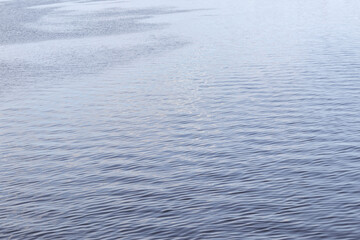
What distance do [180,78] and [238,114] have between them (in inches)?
672

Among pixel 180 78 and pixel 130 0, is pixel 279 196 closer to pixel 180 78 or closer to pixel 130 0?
pixel 180 78

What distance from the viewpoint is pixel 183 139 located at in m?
43.2

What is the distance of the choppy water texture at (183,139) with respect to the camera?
3005cm

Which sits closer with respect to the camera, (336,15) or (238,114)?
(238,114)

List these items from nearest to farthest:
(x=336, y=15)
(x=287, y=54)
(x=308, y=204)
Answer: (x=308, y=204) < (x=287, y=54) < (x=336, y=15)

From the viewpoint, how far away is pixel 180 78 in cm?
6481

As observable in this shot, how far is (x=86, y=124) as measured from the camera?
48.6 metres

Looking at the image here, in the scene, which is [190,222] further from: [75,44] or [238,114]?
[75,44]

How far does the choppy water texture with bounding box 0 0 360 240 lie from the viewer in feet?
98.6

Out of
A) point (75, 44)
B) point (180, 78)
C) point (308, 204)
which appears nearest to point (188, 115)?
point (180, 78)

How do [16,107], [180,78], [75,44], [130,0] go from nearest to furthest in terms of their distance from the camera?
[16,107] → [180,78] → [75,44] → [130,0]

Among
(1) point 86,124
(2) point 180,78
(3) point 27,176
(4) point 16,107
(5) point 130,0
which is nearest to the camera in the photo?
(3) point 27,176

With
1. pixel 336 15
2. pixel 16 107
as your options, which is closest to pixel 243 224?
pixel 16 107

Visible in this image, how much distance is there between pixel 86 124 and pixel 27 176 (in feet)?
38.0
